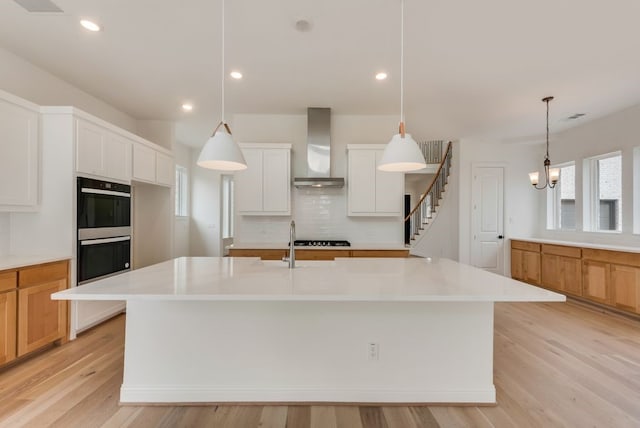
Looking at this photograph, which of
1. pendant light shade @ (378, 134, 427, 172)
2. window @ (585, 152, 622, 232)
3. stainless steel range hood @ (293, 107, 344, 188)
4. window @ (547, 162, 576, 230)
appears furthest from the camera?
window @ (547, 162, 576, 230)

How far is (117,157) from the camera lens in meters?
3.69

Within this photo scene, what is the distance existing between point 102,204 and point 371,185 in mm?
3266

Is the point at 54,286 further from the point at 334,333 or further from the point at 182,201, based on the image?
the point at 182,201

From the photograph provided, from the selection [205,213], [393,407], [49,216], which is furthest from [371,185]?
[205,213]

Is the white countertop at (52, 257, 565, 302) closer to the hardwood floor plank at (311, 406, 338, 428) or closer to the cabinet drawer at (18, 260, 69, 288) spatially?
the hardwood floor plank at (311, 406, 338, 428)

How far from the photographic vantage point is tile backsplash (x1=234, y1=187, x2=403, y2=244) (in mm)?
4707

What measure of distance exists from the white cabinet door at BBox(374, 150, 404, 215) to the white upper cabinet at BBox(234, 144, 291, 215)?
Result: 49.8 inches

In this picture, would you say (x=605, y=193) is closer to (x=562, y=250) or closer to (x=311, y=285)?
(x=562, y=250)

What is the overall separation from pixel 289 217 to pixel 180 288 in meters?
3.14

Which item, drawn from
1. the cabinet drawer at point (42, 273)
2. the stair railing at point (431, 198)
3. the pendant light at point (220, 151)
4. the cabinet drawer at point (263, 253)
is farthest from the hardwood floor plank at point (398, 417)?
the stair railing at point (431, 198)

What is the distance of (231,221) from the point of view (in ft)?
26.0

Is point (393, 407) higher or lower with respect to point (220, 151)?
lower

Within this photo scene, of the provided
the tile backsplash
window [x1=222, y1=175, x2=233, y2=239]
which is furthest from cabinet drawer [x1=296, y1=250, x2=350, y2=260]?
window [x1=222, y1=175, x2=233, y2=239]

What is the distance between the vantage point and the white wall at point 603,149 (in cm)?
429
